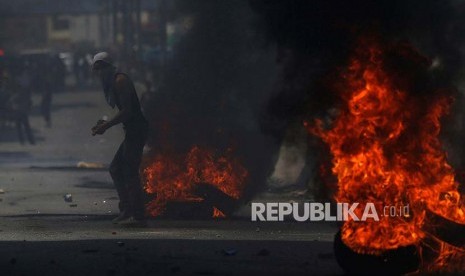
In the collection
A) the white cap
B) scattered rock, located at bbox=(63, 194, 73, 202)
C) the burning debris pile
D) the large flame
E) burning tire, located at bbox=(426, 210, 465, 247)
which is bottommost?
scattered rock, located at bbox=(63, 194, 73, 202)

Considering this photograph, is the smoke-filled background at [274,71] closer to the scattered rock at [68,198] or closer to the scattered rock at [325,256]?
the scattered rock at [325,256]

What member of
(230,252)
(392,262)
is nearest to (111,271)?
(230,252)

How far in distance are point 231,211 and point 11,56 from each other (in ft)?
110

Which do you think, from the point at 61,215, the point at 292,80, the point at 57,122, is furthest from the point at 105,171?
the point at 57,122

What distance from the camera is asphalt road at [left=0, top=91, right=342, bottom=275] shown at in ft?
30.6

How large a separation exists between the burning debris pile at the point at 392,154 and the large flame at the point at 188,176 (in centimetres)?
415

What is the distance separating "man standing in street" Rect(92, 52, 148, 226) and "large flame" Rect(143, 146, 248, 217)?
493mm

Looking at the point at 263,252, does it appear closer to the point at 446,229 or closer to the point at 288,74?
the point at 288,74

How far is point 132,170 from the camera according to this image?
1235cm

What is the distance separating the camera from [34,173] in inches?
752

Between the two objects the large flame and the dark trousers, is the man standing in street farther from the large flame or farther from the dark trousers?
the large flame

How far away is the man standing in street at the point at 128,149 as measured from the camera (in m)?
12.3

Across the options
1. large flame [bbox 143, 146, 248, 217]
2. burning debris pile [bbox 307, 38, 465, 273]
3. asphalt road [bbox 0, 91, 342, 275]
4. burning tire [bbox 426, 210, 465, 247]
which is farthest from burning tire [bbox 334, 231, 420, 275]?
large flame [bbox 143, 146, 248, 217]

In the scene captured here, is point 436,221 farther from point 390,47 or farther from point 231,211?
point 231,211
